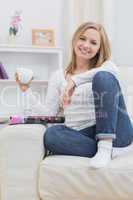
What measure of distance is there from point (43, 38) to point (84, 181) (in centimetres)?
149

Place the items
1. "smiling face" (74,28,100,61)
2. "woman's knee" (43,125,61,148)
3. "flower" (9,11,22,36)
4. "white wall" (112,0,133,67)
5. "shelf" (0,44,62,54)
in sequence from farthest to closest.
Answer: "white wall" (112,0,133,67)
"flower" (9,11,22,36)
"shelf" (0,44,62,54)
"smiling face" (74,28,100,61)
"woman's knee" (43,125,61,148)

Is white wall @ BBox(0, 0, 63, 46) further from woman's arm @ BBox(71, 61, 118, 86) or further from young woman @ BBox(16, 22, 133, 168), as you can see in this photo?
woman's arm @ BBox(71, 61, 118, 86)

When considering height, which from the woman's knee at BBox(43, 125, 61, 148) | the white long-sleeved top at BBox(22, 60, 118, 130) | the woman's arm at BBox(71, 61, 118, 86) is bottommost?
the woman's knee at BBox(43, 125, 61, 148)

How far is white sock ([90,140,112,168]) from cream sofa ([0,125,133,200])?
26mm

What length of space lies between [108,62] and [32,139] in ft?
1.79

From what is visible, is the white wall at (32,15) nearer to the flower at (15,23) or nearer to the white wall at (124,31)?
the flower at (15,23)

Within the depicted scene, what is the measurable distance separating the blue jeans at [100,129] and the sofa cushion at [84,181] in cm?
10

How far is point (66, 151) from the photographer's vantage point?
1517 millimetres

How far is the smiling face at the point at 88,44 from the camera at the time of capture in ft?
5.76

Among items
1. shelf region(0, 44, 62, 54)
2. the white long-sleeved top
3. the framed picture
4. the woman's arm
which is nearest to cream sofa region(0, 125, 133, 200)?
the white long-sleeved top

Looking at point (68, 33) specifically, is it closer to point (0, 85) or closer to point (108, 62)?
point (0, 85)

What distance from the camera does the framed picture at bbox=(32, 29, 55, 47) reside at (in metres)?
2.63

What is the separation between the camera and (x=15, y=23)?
265 cm

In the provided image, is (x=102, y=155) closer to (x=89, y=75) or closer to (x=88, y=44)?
(x=89, y=75)
